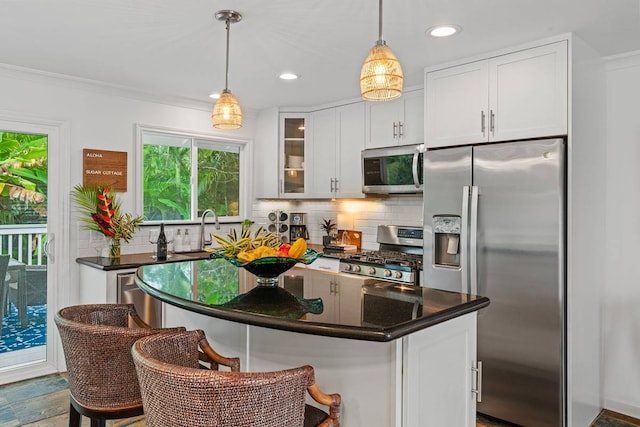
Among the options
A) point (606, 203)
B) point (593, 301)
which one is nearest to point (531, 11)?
point (606, 203)

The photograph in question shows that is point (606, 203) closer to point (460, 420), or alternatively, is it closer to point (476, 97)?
point (476, 97)

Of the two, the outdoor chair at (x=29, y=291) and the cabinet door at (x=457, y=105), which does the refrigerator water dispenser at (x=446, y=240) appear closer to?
the cabinet door at (x=457, y=105)

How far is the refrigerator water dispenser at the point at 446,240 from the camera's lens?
10.3ft

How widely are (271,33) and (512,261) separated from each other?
2062 mm

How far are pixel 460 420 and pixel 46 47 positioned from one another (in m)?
3.33

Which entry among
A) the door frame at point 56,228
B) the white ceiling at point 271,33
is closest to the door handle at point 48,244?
the door frame at point 56,228

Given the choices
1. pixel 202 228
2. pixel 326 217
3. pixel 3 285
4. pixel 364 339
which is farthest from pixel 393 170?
pixel 3 285

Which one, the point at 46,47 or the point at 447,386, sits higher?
the point at 46,47

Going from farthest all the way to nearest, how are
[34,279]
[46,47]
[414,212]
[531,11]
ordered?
[414,212] < [34,279] < [46,47] < [531,11]

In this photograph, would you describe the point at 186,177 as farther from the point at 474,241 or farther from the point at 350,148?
the point at 474,241

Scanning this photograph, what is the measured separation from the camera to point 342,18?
2.56 meters

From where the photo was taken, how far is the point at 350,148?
14.6ft

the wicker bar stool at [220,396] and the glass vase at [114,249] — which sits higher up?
the glass vase at [114,249]

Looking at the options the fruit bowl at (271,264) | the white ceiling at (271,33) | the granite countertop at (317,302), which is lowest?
the granite countertop at (317,302)
